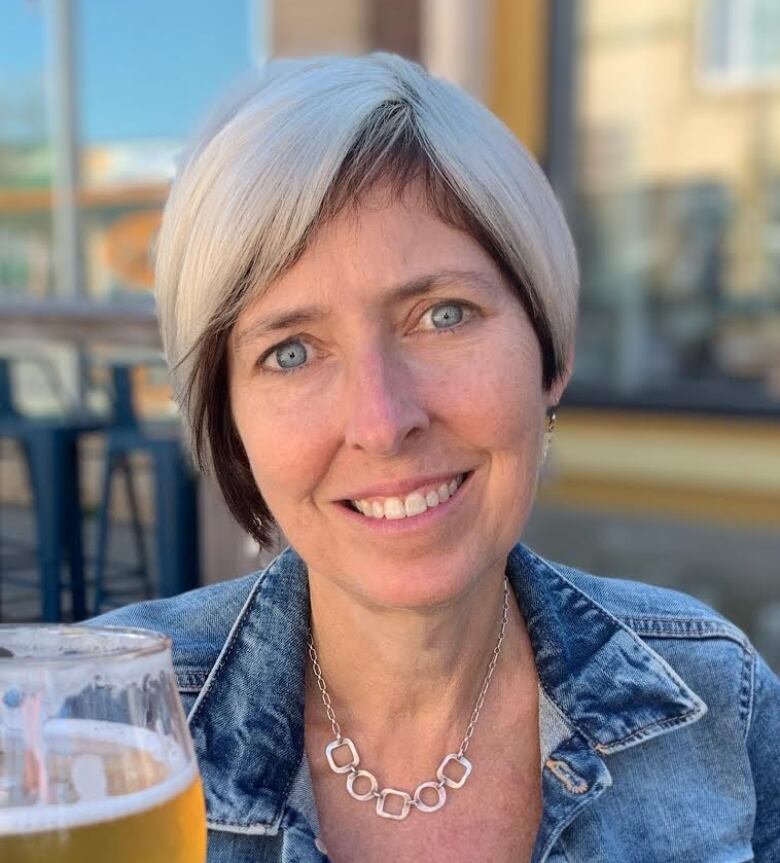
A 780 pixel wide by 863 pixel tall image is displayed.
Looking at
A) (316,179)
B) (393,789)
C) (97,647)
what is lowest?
(393,789)

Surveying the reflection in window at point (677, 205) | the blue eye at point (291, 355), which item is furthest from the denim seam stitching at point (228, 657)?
the reflection in window at point (677, 205)

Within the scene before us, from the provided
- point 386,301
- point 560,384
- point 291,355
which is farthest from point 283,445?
point 560,384

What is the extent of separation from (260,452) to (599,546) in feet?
12.3

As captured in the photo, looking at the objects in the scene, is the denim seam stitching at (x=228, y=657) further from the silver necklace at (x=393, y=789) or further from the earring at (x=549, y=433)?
the earring at (x=549, y=433)

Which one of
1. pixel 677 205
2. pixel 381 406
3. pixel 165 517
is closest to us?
pixel 381 406

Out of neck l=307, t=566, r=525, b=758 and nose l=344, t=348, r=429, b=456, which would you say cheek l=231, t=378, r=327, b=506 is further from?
neck l=307, t=566, r=525, b=758

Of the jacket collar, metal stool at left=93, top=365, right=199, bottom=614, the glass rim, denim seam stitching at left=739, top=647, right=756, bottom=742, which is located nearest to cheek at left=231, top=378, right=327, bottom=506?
the jacket collar

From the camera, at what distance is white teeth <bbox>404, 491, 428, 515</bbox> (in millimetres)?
1396

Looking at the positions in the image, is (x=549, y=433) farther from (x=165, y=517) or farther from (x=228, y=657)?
(x=165, y=517)

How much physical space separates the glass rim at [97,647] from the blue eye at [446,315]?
24.8 inches

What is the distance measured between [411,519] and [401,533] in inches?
0.8

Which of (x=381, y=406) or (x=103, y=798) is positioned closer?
(x=103, y=798)

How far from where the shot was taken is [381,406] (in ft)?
4.32

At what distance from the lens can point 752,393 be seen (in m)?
4.89
